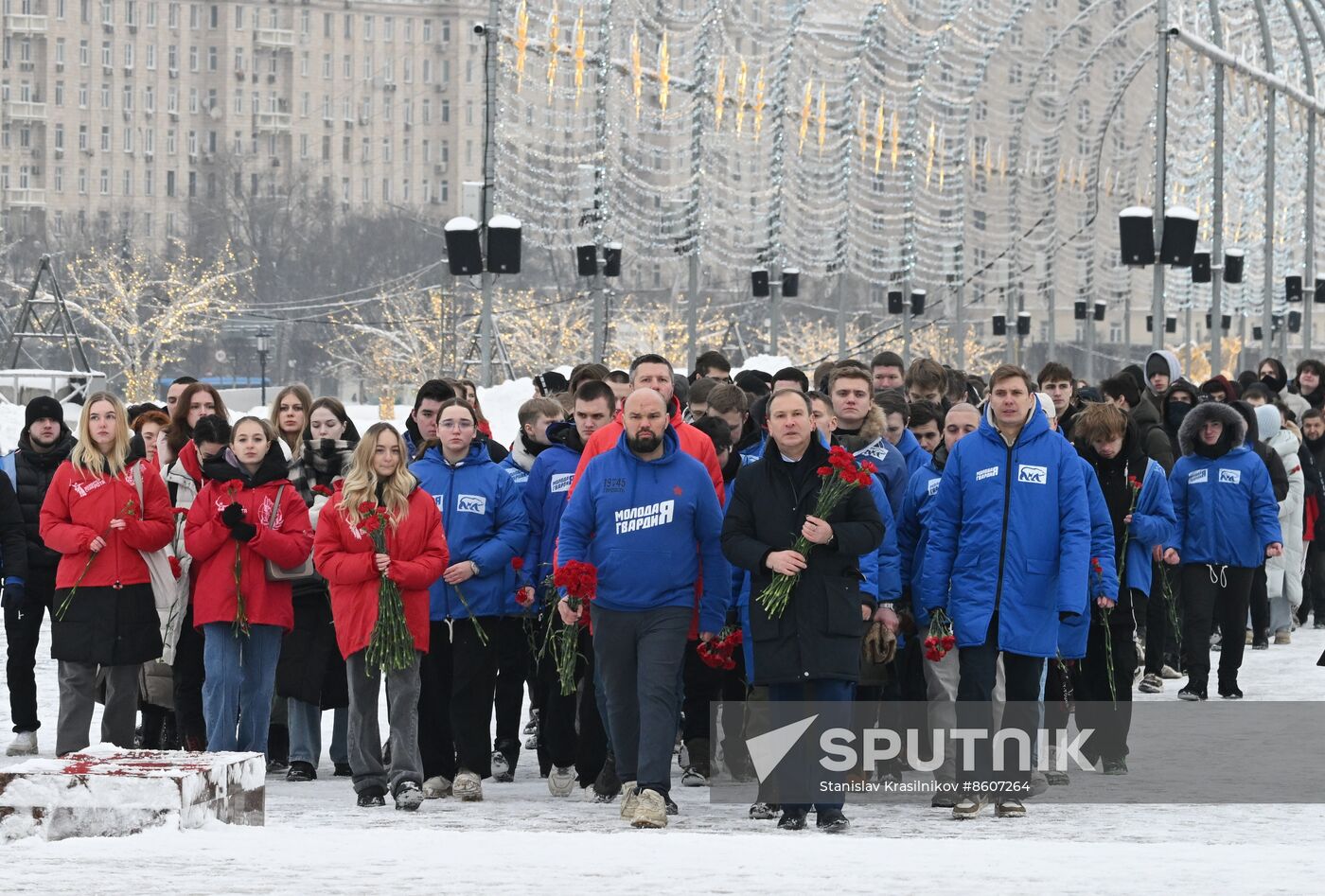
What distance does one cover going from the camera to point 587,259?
28062 millimetres

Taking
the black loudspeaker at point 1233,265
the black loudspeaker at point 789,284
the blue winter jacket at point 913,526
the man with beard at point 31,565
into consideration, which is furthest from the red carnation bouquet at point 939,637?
the black loudspeaker at point 1233,265

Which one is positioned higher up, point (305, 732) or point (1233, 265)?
point (1233, 265)

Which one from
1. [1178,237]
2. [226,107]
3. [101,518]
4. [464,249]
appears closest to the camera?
[101,518]

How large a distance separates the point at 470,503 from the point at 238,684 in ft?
4.34

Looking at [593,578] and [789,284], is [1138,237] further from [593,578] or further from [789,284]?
[593,578]

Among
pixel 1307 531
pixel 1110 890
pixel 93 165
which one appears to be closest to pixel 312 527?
pixel 1110 890

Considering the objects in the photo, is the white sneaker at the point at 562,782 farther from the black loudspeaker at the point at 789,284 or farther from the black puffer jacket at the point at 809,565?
the black loudspeaker at the point at 789,284

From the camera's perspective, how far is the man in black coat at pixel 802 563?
8.89m

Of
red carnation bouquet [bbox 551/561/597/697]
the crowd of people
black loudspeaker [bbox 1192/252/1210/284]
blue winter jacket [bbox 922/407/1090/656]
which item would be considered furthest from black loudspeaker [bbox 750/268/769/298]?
blue winter jacket [bbox 922/407/1090/656]

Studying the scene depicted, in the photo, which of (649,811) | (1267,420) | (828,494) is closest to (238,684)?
(649,811)

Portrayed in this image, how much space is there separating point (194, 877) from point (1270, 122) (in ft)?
103

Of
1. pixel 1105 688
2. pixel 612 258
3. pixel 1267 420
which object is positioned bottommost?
pixel 1105 688

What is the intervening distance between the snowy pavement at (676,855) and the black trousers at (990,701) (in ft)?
0.73

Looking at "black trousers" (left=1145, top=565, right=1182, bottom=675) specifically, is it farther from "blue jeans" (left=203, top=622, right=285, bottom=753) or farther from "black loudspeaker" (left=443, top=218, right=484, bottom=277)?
"black loudspeaker" (left=443, top=218, right=484, bottom=277)
